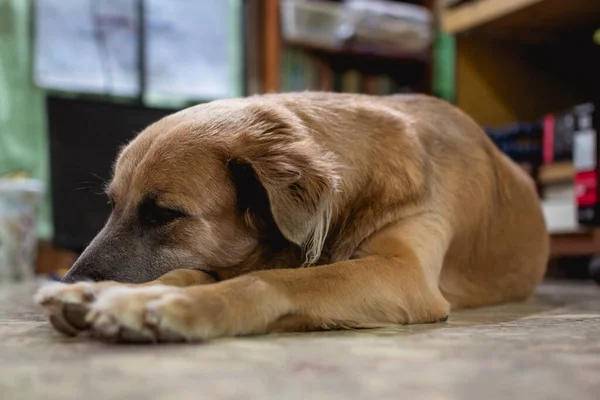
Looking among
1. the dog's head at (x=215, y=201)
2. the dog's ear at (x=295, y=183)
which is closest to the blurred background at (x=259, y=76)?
the dog's head at (x=215, y=201)

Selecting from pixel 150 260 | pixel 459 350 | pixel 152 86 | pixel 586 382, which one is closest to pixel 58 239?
pixel 152 86

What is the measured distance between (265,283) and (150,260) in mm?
371

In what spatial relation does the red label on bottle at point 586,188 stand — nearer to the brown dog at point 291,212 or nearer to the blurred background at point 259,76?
the blurred background at point 259,76

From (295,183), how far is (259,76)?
10.5ft

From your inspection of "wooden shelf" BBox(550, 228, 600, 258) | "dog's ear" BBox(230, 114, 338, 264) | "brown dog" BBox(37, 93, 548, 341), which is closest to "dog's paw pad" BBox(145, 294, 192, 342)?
"brown dog" BBox(37, 93, 548, 341)

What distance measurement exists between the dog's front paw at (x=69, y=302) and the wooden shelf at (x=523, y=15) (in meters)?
2.45

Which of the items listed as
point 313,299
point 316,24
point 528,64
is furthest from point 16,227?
point 528,64

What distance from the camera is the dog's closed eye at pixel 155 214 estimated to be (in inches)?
50.6

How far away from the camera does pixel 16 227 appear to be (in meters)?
3.25

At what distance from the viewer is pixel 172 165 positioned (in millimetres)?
1283

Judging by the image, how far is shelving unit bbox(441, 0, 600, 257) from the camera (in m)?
2.91

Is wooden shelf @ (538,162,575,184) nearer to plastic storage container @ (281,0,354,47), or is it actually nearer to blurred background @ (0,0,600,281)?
blurred background @ (0,0,600,281)

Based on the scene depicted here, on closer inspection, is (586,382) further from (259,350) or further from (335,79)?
(335,79)

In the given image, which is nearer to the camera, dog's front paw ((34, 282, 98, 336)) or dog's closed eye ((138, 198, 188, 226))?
dog's front paw ((34, 282, 98, 336))
